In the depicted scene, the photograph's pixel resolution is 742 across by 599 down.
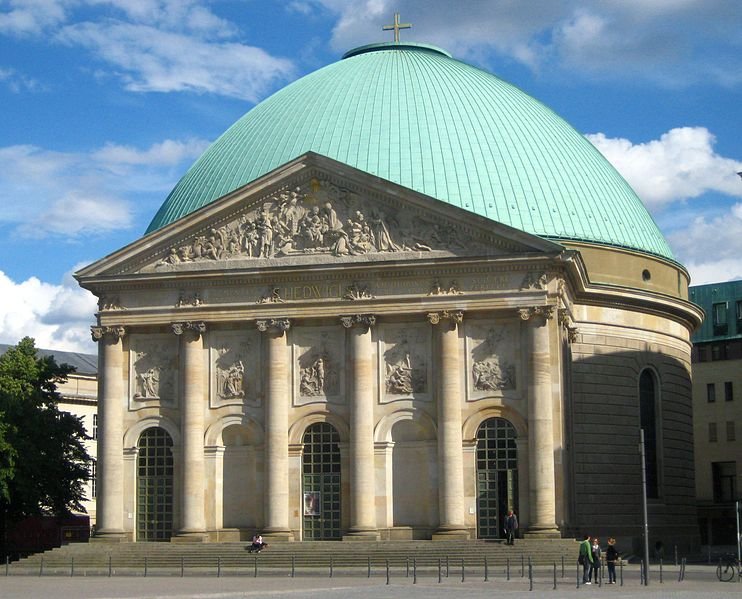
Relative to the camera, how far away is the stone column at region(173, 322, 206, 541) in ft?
198

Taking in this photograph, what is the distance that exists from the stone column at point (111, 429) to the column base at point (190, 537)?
9.08 ft

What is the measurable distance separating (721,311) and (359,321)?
52801 mm

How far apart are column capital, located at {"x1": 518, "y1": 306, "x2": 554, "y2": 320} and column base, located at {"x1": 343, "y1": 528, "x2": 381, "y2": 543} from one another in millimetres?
10881

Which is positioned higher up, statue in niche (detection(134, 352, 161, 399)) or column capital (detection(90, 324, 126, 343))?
column capital (detection(90, 324, 126, 343))

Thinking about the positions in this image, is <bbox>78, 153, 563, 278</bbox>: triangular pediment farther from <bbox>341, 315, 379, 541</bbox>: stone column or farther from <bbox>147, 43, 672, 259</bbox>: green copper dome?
<bbox>147, 43, 672, 259</bbox>: green copper dome

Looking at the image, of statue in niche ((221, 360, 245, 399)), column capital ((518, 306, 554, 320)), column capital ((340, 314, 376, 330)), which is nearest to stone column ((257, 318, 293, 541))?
statue in niche ((221, 360, 245, 399))

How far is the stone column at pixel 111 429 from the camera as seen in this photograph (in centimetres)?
6144

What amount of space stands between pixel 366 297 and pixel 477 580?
1592 cm

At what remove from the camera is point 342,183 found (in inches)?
2383

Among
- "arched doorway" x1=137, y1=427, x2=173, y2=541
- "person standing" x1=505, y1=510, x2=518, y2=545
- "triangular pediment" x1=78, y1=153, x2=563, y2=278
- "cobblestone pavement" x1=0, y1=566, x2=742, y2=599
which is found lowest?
"cobblestone pavement" x1=0, y1=566, x2=742, y2=599

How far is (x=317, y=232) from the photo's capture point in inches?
2382

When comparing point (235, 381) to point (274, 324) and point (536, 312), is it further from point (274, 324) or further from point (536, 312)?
point (536, 312)

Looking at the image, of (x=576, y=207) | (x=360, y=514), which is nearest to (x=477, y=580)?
(x=360, y=514)

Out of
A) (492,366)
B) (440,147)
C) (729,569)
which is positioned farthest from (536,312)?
(729,569)
